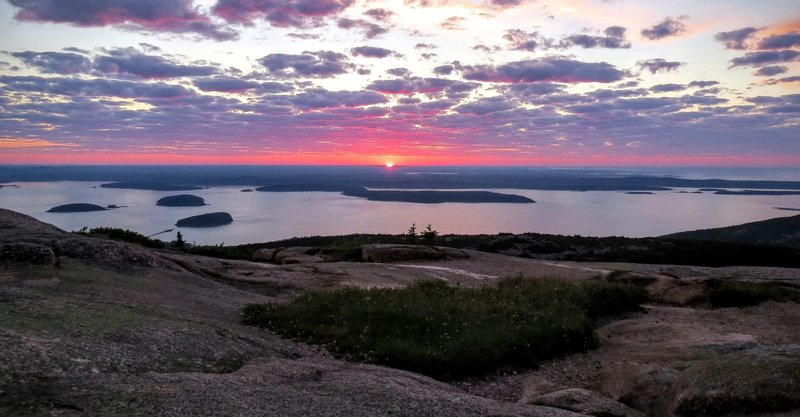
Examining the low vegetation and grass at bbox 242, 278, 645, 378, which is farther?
the low vegetation

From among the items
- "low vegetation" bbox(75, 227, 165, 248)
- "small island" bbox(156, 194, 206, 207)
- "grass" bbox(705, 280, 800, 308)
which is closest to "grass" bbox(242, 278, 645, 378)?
"grass" bbox(705, 280, 800, 308)

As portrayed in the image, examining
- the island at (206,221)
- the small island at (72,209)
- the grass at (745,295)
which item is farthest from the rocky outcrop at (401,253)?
the small island at (72,209)

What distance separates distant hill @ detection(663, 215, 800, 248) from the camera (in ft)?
268

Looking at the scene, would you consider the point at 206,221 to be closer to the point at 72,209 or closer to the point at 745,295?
the point at 72,209

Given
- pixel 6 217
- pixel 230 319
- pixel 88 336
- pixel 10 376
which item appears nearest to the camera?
pixel 10 376

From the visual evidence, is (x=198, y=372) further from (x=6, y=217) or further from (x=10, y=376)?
(x=6, y=217)

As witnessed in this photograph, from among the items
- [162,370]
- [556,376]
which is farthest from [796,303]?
[162,370]

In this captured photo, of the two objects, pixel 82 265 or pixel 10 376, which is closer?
pixel 10 376

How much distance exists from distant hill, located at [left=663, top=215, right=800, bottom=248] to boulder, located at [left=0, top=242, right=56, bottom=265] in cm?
8568

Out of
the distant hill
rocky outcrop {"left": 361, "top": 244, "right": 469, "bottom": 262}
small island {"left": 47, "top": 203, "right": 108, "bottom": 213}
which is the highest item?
rocky outcrop {"left": 361, "top": 244, "right": 469, "bottom": 262}

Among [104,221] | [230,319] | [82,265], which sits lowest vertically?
[104,221]

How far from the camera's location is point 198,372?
8570 mm

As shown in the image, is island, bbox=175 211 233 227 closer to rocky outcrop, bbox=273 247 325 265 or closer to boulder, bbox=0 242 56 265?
rocky outcrop, bbox=273 247 325 265

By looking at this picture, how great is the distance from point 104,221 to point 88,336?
434ft
